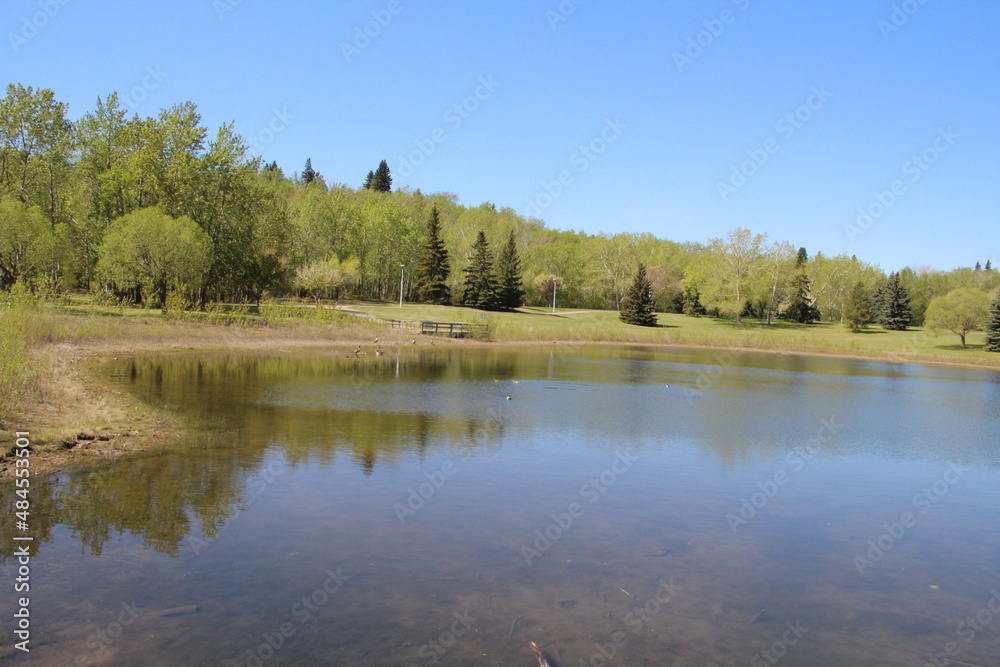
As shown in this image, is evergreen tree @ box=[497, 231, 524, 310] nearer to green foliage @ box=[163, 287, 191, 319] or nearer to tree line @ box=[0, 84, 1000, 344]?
tree line @ box=[0, 84, 1000, 344]

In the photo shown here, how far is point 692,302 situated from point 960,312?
1404 inches

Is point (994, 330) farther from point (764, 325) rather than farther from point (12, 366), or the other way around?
point (12, 366)

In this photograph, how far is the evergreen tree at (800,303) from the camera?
94562 millimetres

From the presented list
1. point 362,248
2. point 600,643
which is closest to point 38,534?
point 600,643

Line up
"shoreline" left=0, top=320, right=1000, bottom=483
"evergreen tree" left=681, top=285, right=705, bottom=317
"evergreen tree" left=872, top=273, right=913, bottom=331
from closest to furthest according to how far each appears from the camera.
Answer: "shoreline" left=0, top=320, right=1000, bottom=483 → "evergreen tree" left=872, top=273, right=913, bottom=331 → "evergreen tree" left=681, top=285, right=705, bottom=317

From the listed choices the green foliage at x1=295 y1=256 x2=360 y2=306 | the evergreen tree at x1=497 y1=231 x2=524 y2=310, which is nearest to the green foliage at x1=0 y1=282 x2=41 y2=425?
the green foliage at x1=295 y1=256 x2=360 y2=306

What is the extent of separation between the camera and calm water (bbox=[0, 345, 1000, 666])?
23.9 ft

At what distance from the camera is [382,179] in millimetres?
124500

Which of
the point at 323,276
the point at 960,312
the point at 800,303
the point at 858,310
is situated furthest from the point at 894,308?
the point at 323,276

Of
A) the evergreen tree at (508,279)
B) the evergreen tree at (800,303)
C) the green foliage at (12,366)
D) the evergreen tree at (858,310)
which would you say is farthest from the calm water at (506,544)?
the evergreen tree at (800,303)

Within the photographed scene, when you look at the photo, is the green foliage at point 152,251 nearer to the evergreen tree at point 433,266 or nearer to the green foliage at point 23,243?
the green foliage at point 23,243

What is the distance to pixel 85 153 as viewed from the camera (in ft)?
169

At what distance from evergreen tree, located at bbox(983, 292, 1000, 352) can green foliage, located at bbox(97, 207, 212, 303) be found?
67.5 m

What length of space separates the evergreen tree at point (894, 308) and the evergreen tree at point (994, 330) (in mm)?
23819
